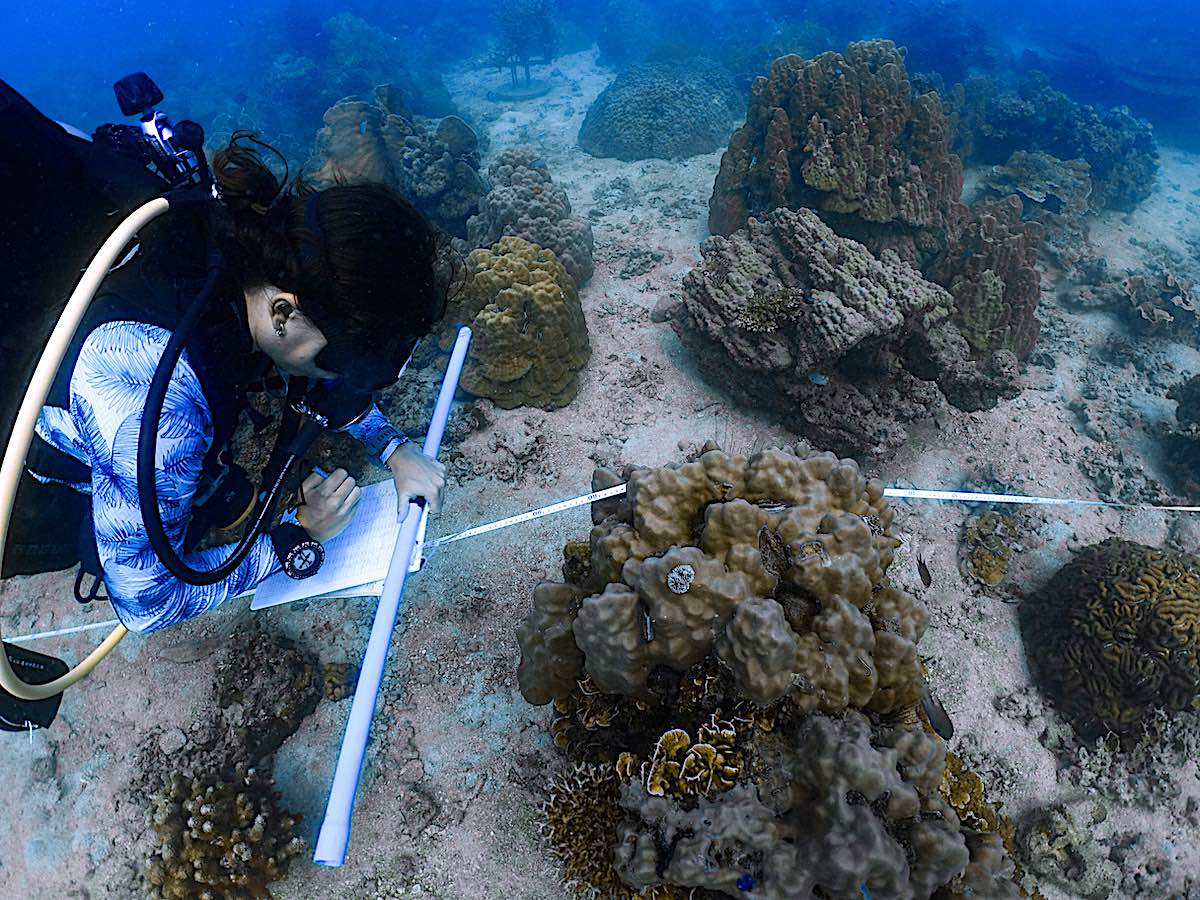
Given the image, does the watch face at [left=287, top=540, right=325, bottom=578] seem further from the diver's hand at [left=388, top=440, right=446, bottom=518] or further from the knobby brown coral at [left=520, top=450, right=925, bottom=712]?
the knobby brown coral at [left=520, top=450, right=925, bottom=712]

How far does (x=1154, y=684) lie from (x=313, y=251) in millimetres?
5345

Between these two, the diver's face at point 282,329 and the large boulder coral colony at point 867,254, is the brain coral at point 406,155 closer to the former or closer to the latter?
the large boulder coral colony at point 867,254

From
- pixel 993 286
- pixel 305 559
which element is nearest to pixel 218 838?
pixel 305 559

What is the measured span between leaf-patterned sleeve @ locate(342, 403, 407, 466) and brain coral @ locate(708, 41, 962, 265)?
607cm

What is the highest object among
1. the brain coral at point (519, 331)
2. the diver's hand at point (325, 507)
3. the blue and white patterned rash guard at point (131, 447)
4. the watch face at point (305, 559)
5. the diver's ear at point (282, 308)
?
the diver's ear at point (282, 308)

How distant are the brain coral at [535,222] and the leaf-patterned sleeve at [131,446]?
530 centimetres

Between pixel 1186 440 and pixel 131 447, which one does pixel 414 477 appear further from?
pixel 1186 440

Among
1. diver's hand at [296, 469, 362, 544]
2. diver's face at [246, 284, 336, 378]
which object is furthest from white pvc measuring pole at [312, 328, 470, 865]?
diver's face at [246, 284, 336, 378]

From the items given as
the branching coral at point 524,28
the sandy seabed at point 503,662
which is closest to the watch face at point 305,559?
the sandy seabed at point 503,662

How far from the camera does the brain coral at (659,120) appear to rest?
41.0 feet

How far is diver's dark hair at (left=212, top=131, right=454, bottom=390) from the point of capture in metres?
1.88

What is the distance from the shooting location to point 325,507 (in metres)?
2.80

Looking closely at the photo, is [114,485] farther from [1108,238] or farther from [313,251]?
[1108,238]

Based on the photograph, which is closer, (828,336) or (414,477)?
(414,477)
